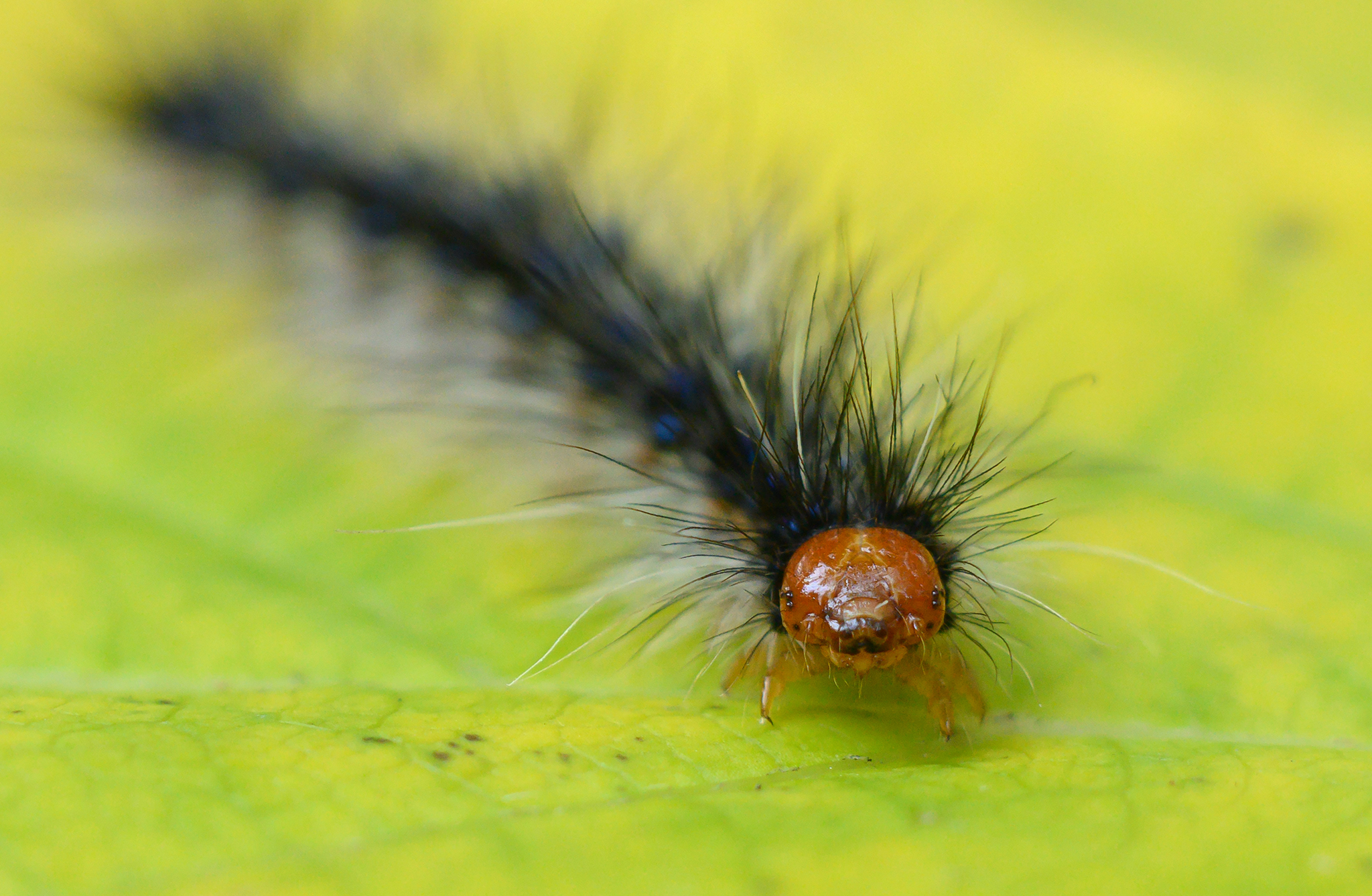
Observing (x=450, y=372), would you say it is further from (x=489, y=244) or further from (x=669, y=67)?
(x=669, y=67)

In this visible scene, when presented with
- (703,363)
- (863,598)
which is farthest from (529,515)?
(863,598)

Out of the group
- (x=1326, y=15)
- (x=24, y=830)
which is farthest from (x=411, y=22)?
(x=24, y=830)

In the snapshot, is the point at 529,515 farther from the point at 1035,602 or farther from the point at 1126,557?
the point at 1126,557

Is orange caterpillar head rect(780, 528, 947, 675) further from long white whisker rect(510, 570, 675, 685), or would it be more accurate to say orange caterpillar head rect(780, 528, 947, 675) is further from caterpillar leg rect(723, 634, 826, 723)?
long white whisker rect(510, 570, 675, 685)

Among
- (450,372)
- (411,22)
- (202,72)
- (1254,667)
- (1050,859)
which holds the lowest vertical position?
(1050,859)

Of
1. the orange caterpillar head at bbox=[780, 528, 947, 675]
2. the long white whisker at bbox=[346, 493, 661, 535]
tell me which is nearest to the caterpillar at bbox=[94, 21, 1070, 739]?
the orange caterpillar head at bbox=[780, 528, 947, 675]

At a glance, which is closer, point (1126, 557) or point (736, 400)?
point (1126, 557)
